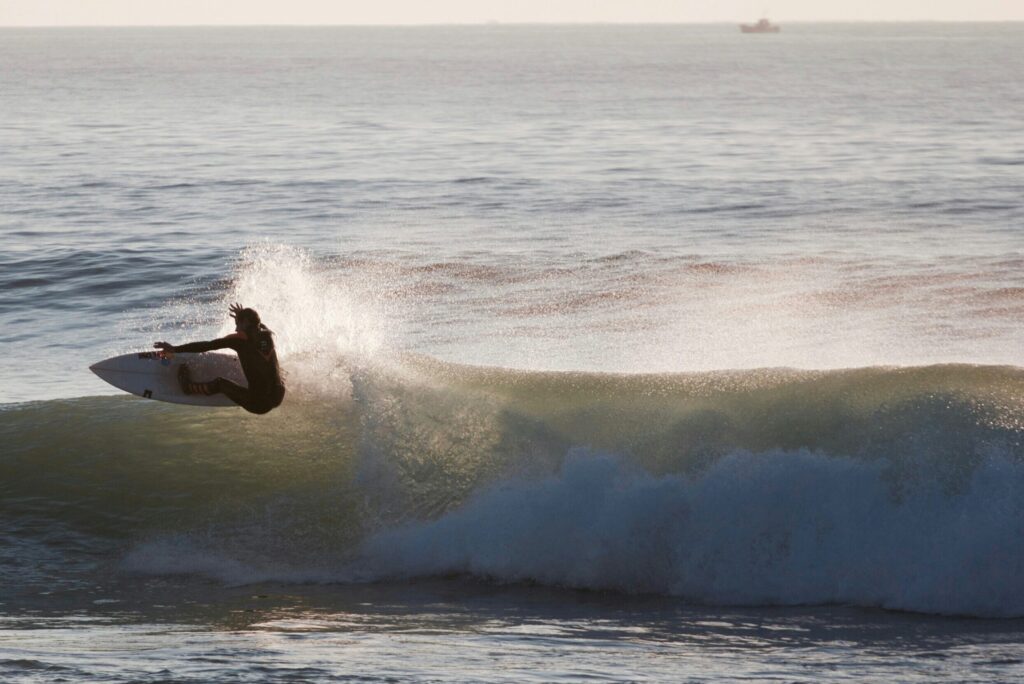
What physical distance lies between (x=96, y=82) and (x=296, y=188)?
73.7m

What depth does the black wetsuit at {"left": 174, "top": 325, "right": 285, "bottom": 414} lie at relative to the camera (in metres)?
11.8

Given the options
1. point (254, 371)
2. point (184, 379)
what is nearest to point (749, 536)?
point (254, 371)

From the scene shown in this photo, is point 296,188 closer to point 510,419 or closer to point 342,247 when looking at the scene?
point 342,247

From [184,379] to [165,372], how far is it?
20cm

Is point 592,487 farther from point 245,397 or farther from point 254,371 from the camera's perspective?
point 245,397

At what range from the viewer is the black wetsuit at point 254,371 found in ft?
38.8

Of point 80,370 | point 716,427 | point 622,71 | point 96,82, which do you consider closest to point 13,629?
point 716,427

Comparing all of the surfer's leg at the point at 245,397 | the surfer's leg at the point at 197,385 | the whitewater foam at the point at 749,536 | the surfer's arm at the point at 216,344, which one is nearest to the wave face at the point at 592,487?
the whitewater foam at the point at 749,536

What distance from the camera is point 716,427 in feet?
36.4

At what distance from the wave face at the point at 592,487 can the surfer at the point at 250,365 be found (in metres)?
0.61

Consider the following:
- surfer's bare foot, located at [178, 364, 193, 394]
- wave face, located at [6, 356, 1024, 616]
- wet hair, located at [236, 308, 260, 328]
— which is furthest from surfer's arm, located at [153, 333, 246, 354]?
wave face, located at [6, 356, 1024, 616]

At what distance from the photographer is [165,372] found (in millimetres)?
12828

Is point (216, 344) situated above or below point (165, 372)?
above

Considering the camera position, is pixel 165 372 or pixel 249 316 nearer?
pixel 249 316
